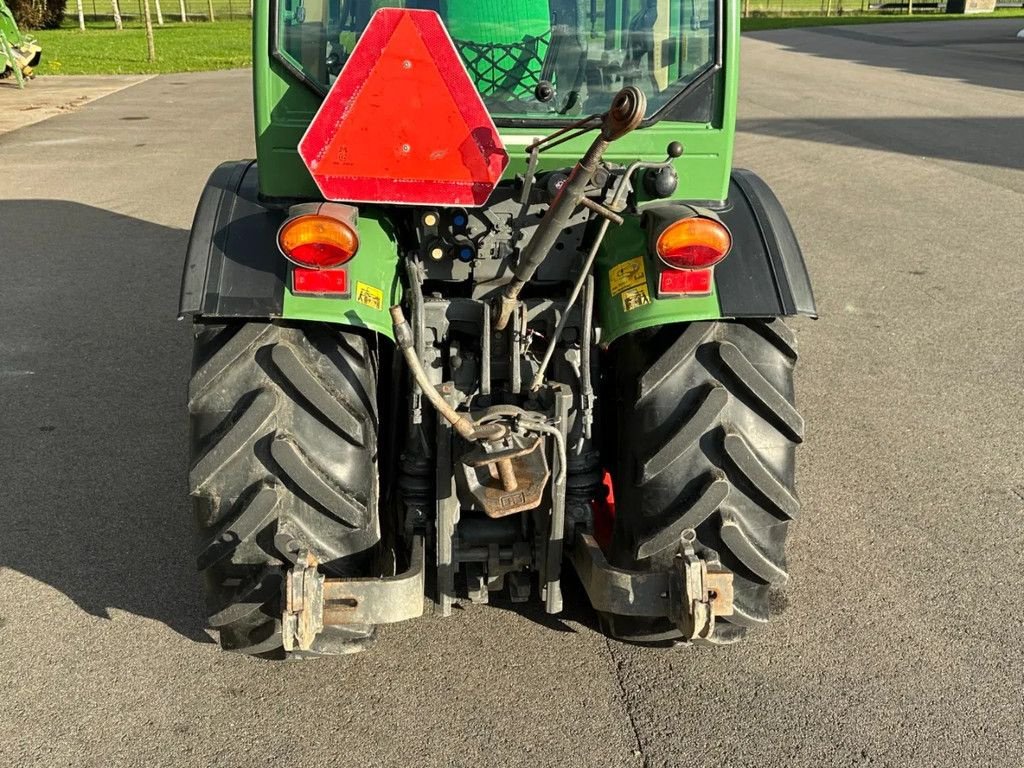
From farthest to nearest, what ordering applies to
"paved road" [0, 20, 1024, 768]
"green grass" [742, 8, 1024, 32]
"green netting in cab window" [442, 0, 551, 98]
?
"green grass" [742, 8, 1024, 32]
"green netting in cab window" [442, 0, 551, 98]
"paved road" [0, 20, 1024, 768]

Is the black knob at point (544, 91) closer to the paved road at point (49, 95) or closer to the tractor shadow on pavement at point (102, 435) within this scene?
the tractor shadow on pavement at point (102, 435)

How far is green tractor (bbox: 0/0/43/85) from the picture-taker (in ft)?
59.9

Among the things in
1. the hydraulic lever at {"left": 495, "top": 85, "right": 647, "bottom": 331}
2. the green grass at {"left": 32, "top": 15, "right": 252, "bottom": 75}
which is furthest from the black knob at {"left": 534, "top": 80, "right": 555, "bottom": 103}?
the green grass at {"left": 32, "top": 15, "right": 252, "bottom": 75}

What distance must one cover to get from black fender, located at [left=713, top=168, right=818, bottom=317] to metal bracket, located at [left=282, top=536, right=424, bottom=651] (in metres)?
1.27

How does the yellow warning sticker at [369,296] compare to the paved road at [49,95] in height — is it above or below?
below

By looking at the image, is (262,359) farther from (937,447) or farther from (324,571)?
(937,447)

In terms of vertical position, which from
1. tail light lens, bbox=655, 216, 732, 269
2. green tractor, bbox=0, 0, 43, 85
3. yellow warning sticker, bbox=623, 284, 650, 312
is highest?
green tractor, bbox=0, 0, 43, 85

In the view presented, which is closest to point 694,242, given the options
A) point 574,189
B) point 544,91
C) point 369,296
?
point 574,189

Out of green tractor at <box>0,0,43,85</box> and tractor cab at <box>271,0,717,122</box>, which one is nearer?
tractor cab at <box>271,0,717,122</box>

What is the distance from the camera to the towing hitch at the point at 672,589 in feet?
8.75

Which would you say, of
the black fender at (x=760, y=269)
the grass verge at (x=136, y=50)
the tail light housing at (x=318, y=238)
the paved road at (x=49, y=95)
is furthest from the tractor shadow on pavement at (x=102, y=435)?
the grass verge at (x=136, y=50)

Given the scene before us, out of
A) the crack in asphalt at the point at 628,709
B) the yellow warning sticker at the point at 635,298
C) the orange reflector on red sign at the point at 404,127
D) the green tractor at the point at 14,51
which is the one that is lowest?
the crack in asphalt at the point at 628,709

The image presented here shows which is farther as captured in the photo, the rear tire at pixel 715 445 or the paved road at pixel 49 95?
the paved road at pixel 49 95

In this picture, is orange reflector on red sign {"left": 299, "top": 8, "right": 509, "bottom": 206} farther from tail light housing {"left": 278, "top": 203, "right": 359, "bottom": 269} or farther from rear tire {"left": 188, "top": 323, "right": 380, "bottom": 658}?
rear tire {"left": 188, "top": 323, "right": 380, "bottom": 658}
